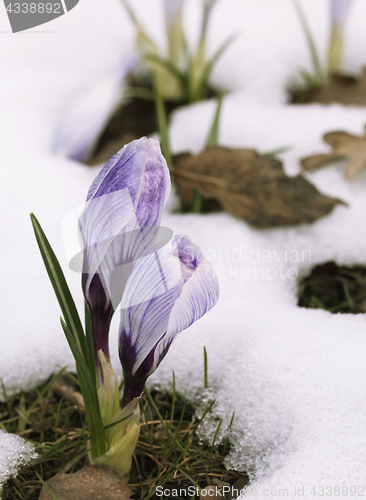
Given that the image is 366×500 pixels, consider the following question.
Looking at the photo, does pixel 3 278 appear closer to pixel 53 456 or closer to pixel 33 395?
pixel 33 395

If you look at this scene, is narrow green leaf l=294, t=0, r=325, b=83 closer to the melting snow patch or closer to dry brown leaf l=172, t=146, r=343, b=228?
dry brown leaf l=172, t=146, r=343, b=228

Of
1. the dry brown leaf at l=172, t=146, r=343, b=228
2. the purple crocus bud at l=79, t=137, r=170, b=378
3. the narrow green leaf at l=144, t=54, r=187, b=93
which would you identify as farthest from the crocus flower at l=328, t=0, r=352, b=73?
the purple crocus bud at l=79, t=137, r=170, b=378

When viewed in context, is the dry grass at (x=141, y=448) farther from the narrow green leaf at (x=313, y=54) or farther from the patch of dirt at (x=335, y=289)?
the narrow green leaf at (x=313, y=54)

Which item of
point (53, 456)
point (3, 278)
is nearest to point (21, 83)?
point (3, 278)

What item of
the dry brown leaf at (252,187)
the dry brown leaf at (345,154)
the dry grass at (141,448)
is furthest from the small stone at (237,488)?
the dry brown leaf at (345,154)

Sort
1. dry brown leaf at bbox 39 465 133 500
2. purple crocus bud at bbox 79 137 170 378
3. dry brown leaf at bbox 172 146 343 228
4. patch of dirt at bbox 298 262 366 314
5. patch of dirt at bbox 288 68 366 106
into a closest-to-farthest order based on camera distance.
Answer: purple crocus bud at bbox 79 137 170 378
dry brown leaf at bbox 39 465 133 500
patch of dirt at bbox 298 262 366 314
dry brown leaf at bbox 172 146 343 228
patch of dirt at bbox 288 68 366 106

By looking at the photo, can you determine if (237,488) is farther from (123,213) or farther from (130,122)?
(130,122)
